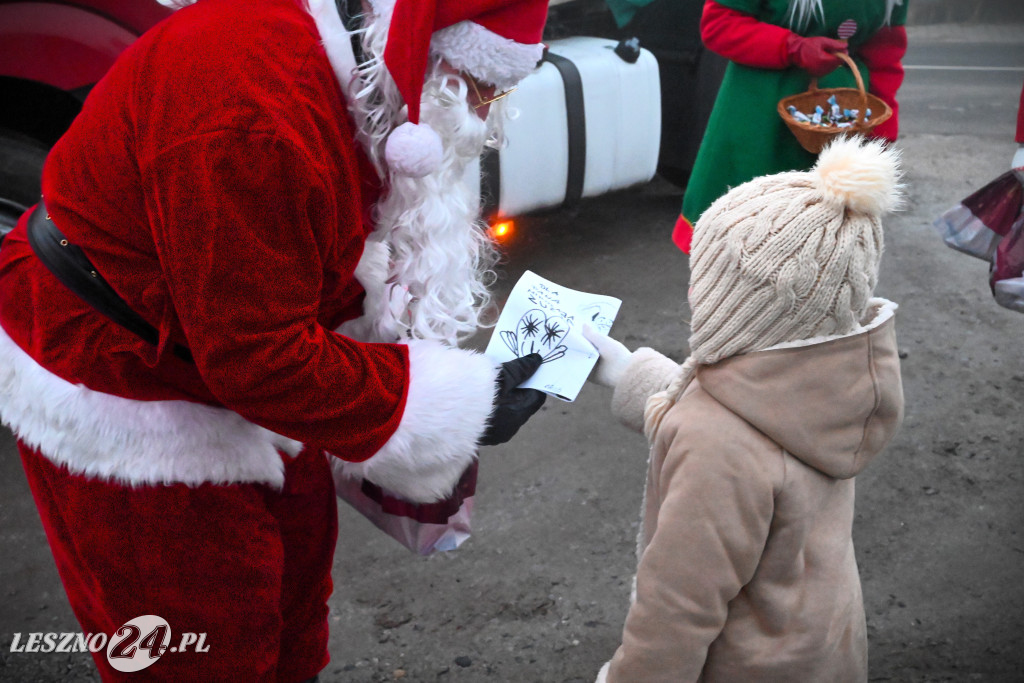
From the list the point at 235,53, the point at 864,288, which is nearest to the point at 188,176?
the point at 235,53

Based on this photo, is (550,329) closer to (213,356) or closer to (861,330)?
(861,330)

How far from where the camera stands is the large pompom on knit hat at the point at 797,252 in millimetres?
1457

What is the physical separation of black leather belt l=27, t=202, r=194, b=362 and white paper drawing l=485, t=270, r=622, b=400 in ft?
2.25

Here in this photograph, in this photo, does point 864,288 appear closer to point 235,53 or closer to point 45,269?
point 235,53

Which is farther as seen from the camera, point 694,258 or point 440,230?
point 440,230

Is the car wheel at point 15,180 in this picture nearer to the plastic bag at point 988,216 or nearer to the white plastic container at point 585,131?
the white plastic container at point 585,131

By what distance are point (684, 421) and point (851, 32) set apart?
2.29m

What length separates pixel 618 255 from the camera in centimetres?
516

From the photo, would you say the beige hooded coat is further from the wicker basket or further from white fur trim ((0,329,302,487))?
the wicker basket

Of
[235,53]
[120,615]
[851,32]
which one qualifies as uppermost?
[235,53]

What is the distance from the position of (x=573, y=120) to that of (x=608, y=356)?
8.89 feet

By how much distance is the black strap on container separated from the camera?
4418mm

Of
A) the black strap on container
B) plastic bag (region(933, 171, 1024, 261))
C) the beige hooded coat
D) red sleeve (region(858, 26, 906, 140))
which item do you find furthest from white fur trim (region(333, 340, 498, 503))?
the black strap on container

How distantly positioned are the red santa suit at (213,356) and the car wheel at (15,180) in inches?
82.0
